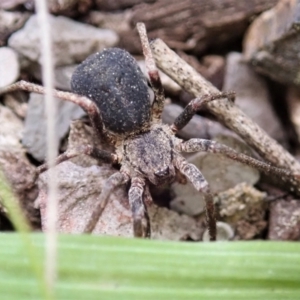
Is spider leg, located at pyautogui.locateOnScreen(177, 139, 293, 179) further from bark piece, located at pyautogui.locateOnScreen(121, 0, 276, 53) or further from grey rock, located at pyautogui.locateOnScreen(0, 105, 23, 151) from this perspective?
grey rock, located at pyautogui.locateOnScreen(0, 105, 23, 151)

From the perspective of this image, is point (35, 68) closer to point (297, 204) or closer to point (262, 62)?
point (262, 62)

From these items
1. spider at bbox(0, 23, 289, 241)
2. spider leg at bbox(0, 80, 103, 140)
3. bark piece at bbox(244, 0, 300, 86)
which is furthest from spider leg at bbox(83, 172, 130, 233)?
bark piece at bbox(244, 0, 300, 86)

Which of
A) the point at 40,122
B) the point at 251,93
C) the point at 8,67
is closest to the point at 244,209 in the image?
the point at 251,93

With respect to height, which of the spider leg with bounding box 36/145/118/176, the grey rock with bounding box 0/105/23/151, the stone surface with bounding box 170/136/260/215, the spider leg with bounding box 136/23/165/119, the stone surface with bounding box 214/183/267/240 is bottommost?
the stone surface with bounding box 214/183/267/240

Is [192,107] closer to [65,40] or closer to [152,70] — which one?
[152,70]

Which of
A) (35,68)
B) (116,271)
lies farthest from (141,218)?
(35,68)

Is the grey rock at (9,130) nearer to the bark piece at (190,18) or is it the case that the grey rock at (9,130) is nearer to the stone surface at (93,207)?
the stone surface at (93,207)

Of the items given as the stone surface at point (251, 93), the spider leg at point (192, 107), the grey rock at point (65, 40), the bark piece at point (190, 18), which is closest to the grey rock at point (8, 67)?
the grey rock at point (65, 40)
